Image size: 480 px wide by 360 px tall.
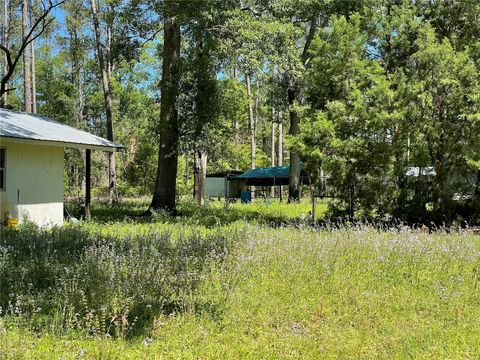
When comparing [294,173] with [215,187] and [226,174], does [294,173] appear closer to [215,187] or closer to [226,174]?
[226,174]

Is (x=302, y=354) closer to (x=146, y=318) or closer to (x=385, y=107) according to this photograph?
(x=146, y=318)

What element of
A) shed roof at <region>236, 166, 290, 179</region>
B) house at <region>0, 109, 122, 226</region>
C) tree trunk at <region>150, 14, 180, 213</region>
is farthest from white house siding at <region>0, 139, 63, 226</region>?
shed roof at <region>236, 166, 290, 179</region>

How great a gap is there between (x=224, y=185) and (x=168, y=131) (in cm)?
2495

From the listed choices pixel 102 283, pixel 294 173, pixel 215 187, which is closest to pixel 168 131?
pixel 102 283

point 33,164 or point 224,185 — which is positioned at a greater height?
point 33,164

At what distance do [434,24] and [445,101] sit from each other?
3240mm

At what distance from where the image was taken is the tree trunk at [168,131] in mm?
16922

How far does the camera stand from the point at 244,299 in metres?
5.70

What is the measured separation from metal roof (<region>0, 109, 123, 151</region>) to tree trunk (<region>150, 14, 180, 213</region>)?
1912 mm

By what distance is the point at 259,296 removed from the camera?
5.83 meters

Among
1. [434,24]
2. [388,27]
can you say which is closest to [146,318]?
[388,27]

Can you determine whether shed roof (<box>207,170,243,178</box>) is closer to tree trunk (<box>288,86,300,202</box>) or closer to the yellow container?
tree trunk (<box>288,86,300,202</box>)

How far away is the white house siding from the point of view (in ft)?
43.1

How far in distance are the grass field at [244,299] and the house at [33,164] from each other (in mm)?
4918
